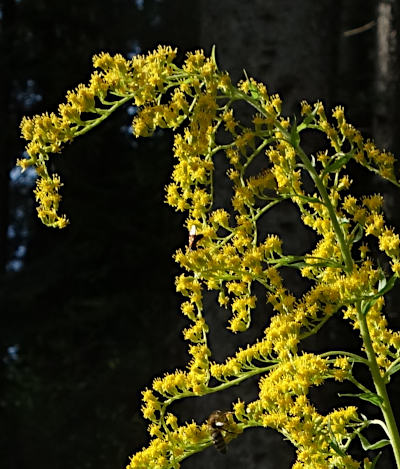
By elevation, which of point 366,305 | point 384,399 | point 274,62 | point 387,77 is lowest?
point 384,399

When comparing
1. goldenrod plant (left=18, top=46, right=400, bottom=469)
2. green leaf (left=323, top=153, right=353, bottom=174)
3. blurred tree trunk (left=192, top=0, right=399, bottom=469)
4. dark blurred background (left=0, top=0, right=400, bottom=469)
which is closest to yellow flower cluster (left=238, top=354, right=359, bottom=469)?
goldenrod plant (left=18, top=46, right=400, bottom=469)

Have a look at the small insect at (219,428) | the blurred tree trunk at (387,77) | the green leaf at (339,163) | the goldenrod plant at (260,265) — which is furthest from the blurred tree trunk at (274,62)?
the green leaf at (339,163)

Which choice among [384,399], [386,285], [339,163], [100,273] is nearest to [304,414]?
[384,399]

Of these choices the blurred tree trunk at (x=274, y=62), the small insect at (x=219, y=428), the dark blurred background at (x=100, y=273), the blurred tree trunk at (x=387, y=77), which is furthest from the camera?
the dark blurred background at (x=100, y=273)

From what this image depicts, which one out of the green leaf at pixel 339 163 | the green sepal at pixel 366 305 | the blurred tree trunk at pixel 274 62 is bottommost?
the green sepal at pixel 366 305

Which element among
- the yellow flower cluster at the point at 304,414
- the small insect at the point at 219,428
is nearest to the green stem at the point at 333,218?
the yellow flower cluster at the point at 304,414

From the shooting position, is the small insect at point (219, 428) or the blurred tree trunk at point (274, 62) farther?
the blurred tree trunk at point (274, 62)

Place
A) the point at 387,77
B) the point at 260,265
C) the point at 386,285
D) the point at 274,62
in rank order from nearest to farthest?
the point at 386,285, the point at 260,265, the point at 274,62, the point at 387,77

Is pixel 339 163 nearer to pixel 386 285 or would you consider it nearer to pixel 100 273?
pixel 386 285

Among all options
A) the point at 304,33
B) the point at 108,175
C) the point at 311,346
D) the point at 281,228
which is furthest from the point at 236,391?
the point at 108,175

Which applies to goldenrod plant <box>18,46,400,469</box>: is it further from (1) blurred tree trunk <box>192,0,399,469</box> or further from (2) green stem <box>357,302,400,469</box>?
(1) blurred tree trunk <box>192,0,399,469</box>

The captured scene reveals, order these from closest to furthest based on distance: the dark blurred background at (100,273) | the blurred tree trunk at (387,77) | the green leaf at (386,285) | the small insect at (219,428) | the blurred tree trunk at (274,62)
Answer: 1. the green leaf at (386,285)
2. the small insect at (219,428)
3. the blurred tree trunk at (274,62)
4. the blurred tree trunk at (387,77)
5. the dark blurred background at (100,273)

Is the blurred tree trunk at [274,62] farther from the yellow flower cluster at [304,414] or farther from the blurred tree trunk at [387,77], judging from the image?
the yellow flower cluster at [304,414]

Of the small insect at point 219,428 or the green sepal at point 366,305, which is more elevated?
the green sepal at point 366,305
